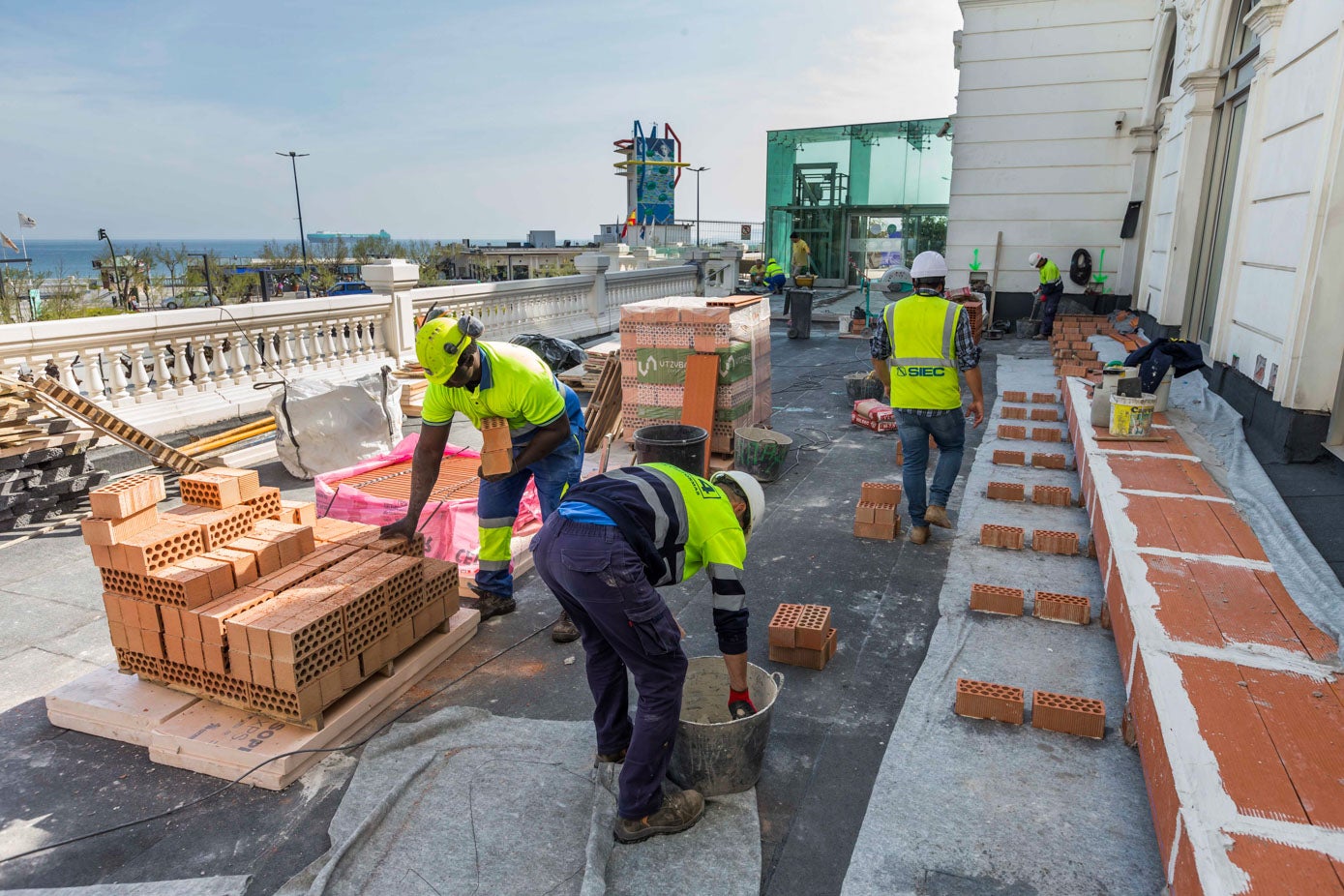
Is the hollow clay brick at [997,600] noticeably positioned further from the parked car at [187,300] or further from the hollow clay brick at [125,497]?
the parked car at [187,300]

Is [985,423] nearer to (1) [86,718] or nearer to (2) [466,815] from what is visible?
(2) [466,815]

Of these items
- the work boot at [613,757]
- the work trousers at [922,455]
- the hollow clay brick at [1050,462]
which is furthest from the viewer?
the hollow clay brick at [1050,462]

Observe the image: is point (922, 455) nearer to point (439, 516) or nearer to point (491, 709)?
point (439, 516)

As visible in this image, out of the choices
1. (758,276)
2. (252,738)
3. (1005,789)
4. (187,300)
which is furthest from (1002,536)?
(187,300)

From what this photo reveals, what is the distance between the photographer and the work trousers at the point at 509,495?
4793mm

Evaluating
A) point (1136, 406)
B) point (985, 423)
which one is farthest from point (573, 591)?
point (985, 423)

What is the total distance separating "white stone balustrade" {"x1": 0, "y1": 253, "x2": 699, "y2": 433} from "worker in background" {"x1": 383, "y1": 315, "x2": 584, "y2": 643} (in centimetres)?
497

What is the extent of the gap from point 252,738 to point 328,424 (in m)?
4.68

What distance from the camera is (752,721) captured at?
3.23 metres

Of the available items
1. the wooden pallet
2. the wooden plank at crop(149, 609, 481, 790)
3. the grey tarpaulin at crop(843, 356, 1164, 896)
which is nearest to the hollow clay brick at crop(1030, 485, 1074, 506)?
the grey tarpaulin at crop(843, 356, 1164, 896)

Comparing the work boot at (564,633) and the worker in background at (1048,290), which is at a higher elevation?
the worker in background at (1048,290)

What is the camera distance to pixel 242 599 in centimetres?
378

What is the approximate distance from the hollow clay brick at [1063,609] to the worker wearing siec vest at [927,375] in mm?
1272

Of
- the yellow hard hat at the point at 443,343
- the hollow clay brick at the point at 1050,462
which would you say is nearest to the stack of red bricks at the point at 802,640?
the yellow hard hat at the point at 443,343
